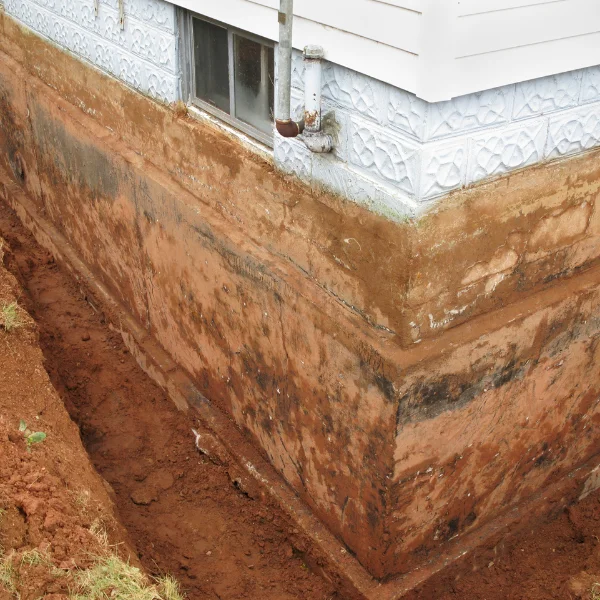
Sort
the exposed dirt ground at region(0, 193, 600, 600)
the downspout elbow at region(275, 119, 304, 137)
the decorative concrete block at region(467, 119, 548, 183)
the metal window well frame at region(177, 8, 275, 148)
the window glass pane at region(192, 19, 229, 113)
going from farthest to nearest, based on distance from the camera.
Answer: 1. the exposed dirt ground at region(0, 193, 600, 600)
2. the window glass pane at region(192, 19, 229, 113)
3. the metal window well frame at region(177, 8, 275, 148)
4. the downspout elbow at region(275, 119, 304, 137)
5. the decorative concrete block at region(467, 119, 548, 183)

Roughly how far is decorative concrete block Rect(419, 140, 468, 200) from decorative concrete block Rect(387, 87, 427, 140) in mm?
89

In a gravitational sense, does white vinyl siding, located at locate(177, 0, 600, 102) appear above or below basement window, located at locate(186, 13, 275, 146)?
above

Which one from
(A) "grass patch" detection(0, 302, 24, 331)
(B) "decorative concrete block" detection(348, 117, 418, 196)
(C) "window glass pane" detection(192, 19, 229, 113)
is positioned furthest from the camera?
(A) "grass patch" detection(0, 302, 24, 331)

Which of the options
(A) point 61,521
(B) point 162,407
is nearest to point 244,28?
(A) point 61,521

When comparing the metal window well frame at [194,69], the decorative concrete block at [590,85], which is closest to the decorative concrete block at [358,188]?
the metal window well frame at [194,69]

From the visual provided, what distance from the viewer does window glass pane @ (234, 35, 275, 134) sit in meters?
3.70

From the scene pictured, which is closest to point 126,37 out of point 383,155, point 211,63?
point 211,63

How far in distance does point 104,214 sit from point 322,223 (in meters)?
2.74

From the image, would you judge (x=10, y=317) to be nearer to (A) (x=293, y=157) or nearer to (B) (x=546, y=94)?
(A) (x=293, y=157)

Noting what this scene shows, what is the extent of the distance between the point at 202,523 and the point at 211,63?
2.71 meters

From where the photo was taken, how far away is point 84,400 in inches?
216

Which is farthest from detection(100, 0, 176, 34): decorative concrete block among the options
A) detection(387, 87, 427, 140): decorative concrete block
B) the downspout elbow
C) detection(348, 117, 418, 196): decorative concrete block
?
detection(387, 87, 427, 140): decorative concrete block

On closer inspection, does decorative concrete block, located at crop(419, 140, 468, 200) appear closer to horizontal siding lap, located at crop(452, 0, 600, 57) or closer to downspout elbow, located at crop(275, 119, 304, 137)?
horizontal siding lap, located at crop(452, 0, 600, 57)

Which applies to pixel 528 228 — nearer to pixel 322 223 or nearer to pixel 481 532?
pixel 322 223
